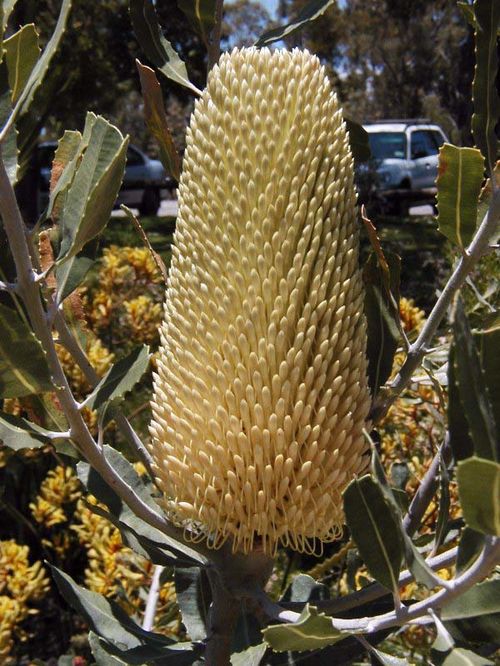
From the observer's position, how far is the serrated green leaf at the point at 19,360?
80cm

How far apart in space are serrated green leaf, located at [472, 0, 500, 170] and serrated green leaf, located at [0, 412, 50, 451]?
664 millimetres

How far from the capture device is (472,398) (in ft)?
2.08

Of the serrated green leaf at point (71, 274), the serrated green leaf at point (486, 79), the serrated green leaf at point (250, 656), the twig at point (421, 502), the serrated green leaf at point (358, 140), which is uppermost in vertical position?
the serrated green leaf at point (486, 79)

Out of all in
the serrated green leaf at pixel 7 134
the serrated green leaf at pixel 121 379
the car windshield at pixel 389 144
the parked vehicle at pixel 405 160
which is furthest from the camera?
the car windshield at pixel 389 144

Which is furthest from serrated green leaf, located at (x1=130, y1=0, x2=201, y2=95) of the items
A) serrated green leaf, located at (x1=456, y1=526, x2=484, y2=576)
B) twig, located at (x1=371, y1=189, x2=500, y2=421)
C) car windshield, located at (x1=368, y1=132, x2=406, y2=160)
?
car windshield, located at (x1=368, y1=132, x2=406, y2=160)

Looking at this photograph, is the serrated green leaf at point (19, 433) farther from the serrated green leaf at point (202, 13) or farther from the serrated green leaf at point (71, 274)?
the serrated green leaf at point (202, 13)

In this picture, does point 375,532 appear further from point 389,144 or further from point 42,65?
point 389,144

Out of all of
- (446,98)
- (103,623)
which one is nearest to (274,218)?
(103,623)

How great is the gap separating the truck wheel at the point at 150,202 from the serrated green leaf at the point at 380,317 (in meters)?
16.1

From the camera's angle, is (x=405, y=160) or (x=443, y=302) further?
(x=405, y=160)

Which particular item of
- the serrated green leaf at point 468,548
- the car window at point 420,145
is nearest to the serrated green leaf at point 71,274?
the serrated green leaf at point 468,548

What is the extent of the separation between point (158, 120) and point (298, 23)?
0.29 meters

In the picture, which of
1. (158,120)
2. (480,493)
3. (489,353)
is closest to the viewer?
(480,493)

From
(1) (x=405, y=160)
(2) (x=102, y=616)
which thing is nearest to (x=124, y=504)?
(2) (x=102, y=616)
